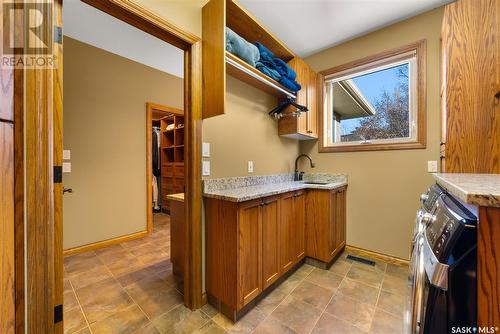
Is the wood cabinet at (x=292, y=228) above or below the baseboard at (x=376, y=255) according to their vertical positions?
above

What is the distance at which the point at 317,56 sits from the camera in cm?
284

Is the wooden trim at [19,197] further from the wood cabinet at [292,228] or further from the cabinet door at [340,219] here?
the cabinet door at [340,219]

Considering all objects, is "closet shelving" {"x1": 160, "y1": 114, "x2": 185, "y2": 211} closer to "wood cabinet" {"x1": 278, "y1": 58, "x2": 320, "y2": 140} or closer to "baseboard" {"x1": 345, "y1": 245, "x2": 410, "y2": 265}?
"wood cabinet" {"x1": 278, "y1": 58, "x2": 320, "y2": 140}

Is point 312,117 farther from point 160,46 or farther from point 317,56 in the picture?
point 160,46

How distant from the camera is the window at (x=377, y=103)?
7.23 feet

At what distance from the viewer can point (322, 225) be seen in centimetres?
218

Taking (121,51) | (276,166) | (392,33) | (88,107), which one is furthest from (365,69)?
(88,107)

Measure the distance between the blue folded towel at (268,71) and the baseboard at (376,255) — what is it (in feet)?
7.34

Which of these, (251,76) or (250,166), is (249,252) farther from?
(251,76)

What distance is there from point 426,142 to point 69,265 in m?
4.01

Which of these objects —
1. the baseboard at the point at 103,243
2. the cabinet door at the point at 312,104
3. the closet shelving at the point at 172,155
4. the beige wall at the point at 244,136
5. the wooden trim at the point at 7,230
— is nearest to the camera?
the wooden trim at the point at 7,230

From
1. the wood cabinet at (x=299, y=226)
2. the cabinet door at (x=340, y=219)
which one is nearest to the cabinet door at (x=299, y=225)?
the wood cabinet at (x=299, y=226)

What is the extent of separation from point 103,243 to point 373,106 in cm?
391

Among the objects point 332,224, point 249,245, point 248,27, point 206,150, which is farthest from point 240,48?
point 332,224
